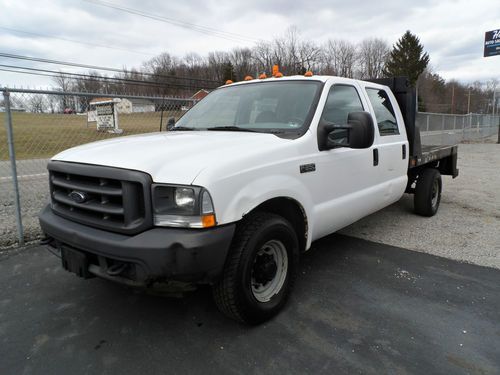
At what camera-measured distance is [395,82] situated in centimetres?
495

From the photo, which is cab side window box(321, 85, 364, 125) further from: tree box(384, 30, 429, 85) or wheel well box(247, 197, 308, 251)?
tree box(384, 30, 429, 85)

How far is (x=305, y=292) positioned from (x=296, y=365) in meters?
0.99

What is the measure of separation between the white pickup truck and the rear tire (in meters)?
1.94

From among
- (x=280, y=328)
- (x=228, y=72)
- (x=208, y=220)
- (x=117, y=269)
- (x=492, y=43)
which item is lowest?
(x=280, y=328)

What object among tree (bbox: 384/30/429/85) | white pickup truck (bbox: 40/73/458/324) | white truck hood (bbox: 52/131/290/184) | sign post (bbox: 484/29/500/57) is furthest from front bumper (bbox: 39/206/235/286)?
tree (bbox: 384/30/429/85)

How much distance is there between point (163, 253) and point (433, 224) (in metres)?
4.55

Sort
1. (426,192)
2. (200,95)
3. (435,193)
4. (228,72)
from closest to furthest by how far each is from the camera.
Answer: (426,192)
(435,193)
(200,95)
(228,72)

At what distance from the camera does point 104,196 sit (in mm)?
2389

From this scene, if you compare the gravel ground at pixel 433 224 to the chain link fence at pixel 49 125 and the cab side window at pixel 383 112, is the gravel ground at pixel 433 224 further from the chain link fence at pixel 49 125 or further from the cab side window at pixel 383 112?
the cab side window at pixel 383 112

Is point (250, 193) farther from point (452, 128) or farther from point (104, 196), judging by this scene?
point (452, 128)

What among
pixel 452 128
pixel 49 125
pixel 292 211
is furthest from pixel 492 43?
pixel 49 125

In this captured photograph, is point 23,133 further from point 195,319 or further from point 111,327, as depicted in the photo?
point 195,319

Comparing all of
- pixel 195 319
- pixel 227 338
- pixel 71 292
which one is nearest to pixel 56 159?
pixel 71 292

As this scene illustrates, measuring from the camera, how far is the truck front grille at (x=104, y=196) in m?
2.22
